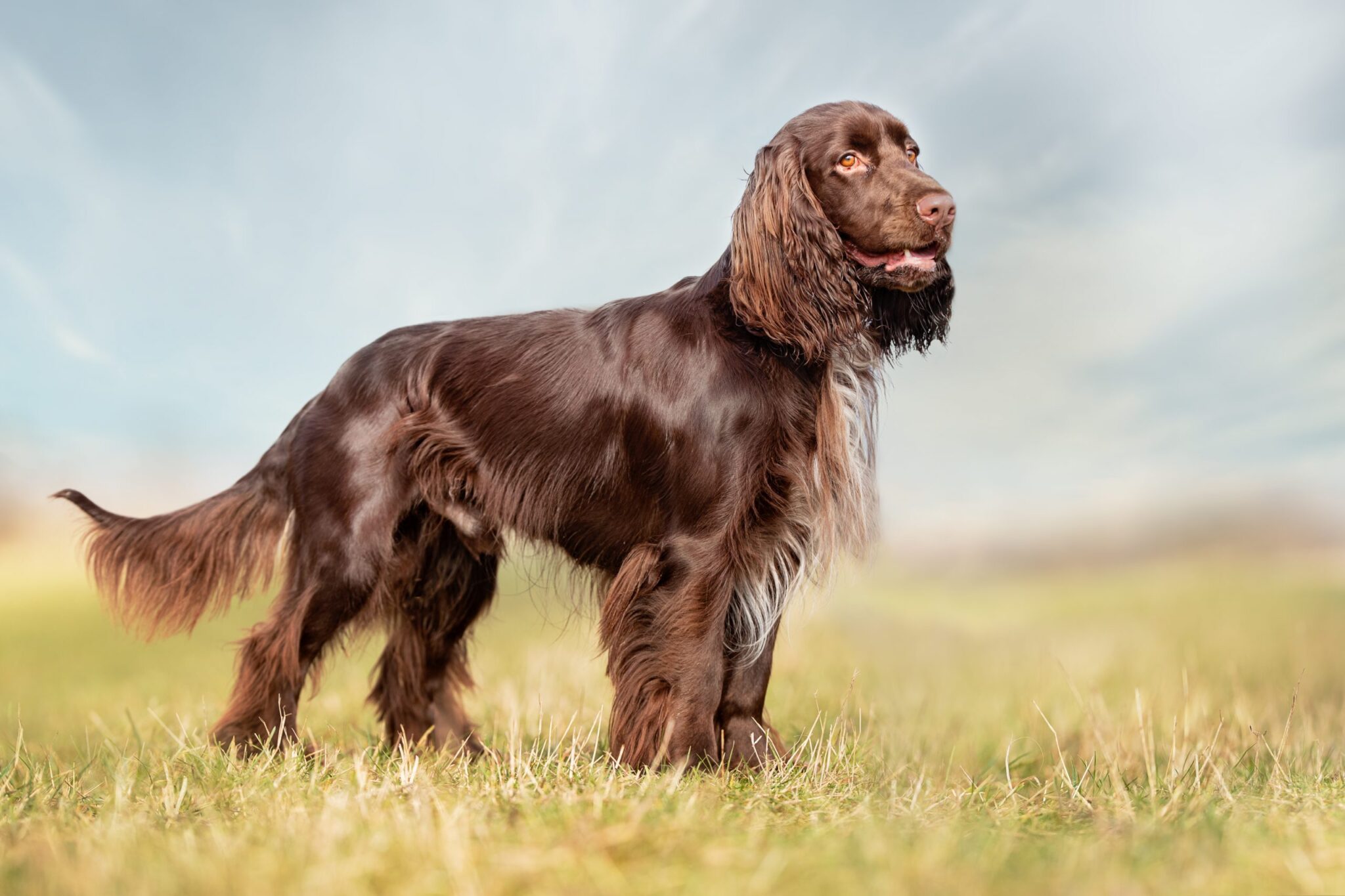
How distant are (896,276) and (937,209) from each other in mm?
255

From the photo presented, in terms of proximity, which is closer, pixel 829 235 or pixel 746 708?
pixel 829 235

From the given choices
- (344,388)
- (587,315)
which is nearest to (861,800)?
(587,315)

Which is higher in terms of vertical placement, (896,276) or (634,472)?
(896,276)

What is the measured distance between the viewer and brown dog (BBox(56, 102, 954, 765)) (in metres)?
3.26

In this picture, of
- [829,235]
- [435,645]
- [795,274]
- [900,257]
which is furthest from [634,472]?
[435,645]

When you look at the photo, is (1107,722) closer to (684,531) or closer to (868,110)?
(684,531)

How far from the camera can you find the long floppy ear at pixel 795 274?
328 centimetres

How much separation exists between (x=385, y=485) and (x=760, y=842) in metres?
2.06

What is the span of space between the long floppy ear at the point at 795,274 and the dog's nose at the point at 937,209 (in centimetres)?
28

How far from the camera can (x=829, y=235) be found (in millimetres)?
3297

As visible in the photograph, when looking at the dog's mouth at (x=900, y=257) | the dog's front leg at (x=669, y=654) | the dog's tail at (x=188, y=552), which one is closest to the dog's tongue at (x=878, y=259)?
the dog's mouth at (x=900, y=257)

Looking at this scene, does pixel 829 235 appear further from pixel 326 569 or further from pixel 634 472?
pixel 326 569

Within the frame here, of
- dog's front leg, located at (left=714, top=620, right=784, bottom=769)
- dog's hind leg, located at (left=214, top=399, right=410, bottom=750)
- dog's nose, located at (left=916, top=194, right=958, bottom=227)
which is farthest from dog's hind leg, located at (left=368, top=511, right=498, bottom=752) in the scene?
dog's nose, located at (left=916, top=194, right=958, bottom=227)

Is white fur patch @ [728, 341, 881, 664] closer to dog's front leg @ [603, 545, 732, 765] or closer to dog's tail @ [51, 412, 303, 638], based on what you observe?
dog's front leg @ [603, 545, 732, 765]
